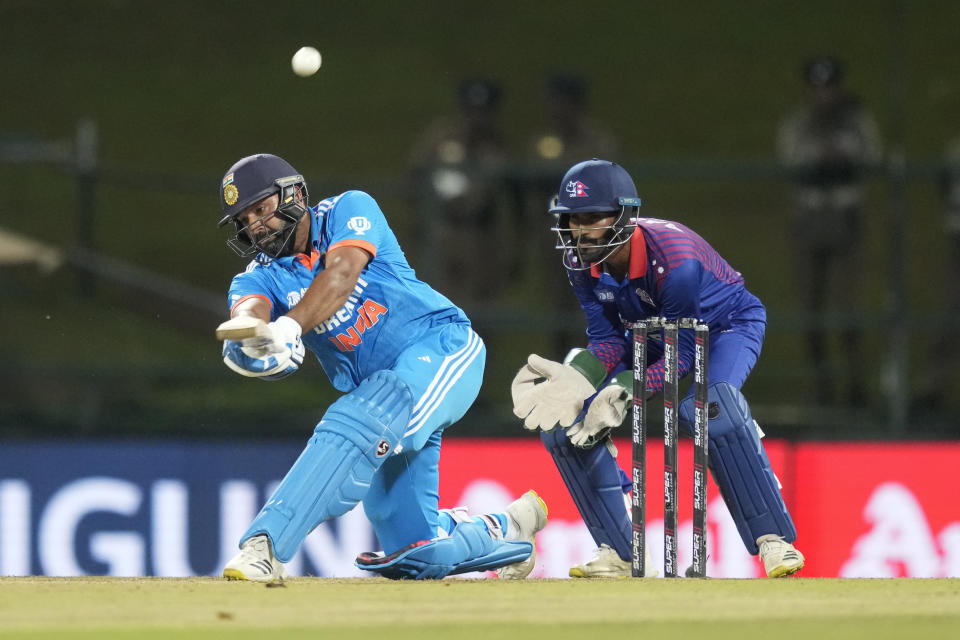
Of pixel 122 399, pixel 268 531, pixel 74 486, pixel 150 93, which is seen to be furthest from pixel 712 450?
pixel 150 93

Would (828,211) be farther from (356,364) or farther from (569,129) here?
(356,364)

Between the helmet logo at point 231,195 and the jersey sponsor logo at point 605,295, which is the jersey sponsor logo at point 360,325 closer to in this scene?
the helmet logo at point 231,195

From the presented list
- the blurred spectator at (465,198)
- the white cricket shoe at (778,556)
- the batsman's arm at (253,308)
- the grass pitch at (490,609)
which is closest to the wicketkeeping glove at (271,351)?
the batsman's arm at (253,308)

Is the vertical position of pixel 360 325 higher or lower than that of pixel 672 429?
higher

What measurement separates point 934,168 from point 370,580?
4.64 metres

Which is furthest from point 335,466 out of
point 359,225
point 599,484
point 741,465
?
point 741,465

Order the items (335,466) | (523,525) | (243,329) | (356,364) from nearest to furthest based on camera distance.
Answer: (243,329)
(335,466)
(356,364)
(523,525)

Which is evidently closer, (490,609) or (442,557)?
(490,609)

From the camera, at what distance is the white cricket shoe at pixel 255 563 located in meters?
4.91

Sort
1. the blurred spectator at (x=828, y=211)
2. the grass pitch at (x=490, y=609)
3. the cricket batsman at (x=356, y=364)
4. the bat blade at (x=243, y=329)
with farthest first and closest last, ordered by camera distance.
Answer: the blurred spectator at (x=828, y=211), the cricket batsman at (x=356, y=364), the bat blade at (x=243, y=329), the grass pitch at (x=490, y=609)

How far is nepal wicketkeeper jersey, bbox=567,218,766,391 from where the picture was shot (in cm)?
555

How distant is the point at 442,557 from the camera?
219 inches

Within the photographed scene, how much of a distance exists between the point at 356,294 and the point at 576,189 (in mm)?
907

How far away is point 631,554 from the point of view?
573 centimetres
